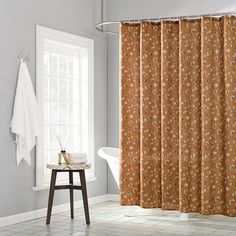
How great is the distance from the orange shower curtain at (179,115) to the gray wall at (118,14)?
1.16 meters

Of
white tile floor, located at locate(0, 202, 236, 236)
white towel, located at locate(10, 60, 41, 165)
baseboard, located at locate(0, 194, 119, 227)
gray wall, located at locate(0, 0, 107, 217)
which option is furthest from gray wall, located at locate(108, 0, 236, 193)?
white towel, located at locate(10, 60, 41, 165)

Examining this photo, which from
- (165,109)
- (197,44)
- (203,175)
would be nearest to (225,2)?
(197,44)

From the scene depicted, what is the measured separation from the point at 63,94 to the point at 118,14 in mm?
1279

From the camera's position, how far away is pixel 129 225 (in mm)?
5129

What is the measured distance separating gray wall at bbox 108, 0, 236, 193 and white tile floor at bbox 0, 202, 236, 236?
1.10 m

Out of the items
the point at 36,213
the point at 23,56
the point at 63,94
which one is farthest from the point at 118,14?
the point at 36,213

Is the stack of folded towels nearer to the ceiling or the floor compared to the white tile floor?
nearer to the ceiling

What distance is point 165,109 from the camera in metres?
5.12

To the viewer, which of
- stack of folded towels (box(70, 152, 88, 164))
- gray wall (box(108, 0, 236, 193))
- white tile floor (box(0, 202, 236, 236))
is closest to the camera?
white tile floor (box(0, 202, 236, 236))

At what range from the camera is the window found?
5586 mm

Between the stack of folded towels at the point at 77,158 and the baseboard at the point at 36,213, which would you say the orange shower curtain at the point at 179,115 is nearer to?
the stack of folded towels at the point at 77,158

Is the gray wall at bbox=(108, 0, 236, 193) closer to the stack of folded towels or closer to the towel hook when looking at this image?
the stack of folded towels

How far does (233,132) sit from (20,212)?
212 centimetres

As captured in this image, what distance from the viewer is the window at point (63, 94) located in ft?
18.3
